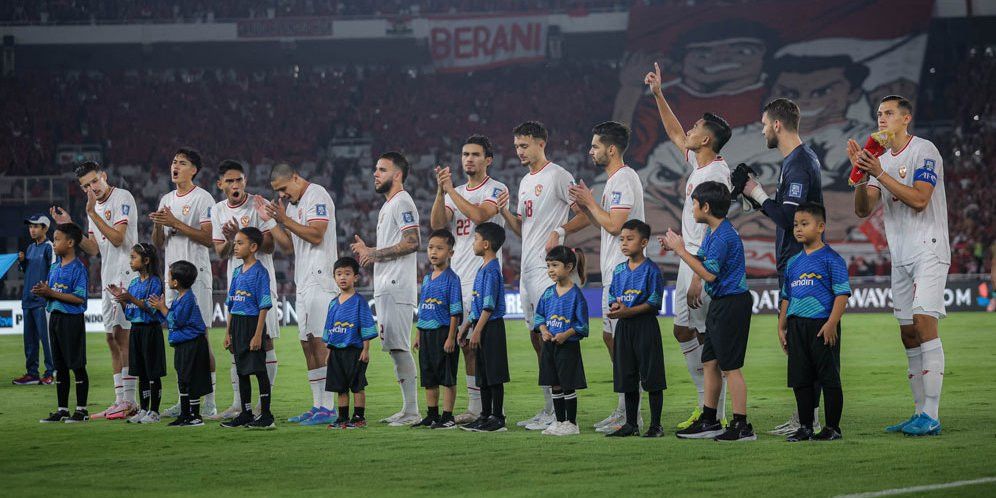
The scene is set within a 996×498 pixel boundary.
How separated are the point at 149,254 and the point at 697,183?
17.2ft

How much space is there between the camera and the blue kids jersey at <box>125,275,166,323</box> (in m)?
10.7

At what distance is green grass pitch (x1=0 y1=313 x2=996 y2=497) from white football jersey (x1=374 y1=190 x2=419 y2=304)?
126 centimetres

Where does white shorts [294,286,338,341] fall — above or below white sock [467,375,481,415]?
above

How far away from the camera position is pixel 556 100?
41594 millimetres

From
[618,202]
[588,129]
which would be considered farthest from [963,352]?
[588,129]

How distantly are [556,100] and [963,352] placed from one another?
26.1 metres

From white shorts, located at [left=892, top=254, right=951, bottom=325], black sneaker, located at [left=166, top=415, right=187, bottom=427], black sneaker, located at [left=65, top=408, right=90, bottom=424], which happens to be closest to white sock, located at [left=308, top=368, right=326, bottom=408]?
black sneaker, located at [left=166, top=415, right=187, bottom=427]

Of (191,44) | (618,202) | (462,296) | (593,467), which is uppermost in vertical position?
(191,44)

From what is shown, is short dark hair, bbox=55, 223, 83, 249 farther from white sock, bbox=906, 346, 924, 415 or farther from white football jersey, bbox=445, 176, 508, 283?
white sock, bbox=906, 346, 924, 415

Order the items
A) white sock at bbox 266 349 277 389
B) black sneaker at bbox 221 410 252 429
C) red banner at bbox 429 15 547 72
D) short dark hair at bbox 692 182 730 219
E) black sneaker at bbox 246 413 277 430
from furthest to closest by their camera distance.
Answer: red banner at bbox 429 15 547 72, white sock at bbox 266 349 277 389, black sneaker at bbox 221 410 252 429, black sneaker at bbox 246 413 277 430, short dark hair at bbox 692 182 730 219

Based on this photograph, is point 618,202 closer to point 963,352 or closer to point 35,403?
point 35,403

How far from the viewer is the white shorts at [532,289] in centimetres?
1012

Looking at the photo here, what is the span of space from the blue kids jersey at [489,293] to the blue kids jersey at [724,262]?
199 centimetres

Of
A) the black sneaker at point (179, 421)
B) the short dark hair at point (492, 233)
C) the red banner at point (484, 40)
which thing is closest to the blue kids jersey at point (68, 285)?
the black sneaker at point (179, 421)
